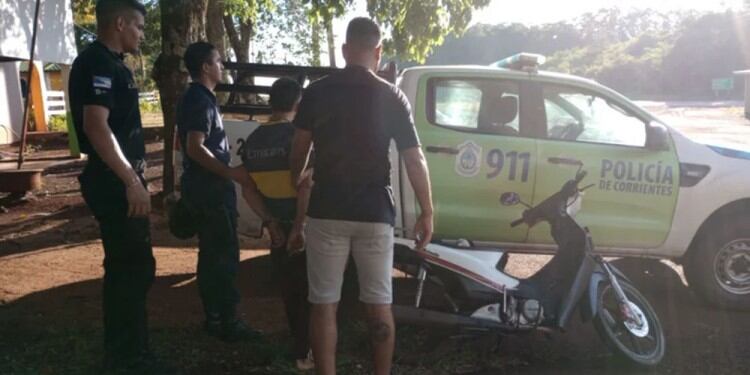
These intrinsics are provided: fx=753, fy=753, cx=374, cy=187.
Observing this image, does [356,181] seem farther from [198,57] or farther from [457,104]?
[457,104]

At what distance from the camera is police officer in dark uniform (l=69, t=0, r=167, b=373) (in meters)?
3.56

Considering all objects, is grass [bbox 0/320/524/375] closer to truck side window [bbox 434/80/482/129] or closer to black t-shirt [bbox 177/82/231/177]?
black t-shirt [bbox 177/82/231/177]

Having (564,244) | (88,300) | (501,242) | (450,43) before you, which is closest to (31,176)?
(88,300)

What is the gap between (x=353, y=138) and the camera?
11.1 ft

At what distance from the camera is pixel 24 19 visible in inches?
757

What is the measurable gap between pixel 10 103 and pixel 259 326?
18420 mm

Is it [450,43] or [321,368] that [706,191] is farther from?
[450,43]

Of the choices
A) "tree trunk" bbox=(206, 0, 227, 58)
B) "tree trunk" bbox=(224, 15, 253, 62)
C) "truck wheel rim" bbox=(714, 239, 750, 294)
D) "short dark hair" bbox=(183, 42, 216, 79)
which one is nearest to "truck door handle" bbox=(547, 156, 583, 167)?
"truck wheel rim" bbox=(714, 239, 750, 294)

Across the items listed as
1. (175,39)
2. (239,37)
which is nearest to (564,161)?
(175,39)

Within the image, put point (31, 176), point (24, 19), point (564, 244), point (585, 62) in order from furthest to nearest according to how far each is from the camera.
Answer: point (585, 62) → point (24, 19) → point (31, 176) → point (564, 244)

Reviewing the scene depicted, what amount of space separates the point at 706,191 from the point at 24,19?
18.2 meters

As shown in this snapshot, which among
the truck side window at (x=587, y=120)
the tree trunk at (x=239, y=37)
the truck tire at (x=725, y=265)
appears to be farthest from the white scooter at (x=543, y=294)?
the tree trunk at (x=239, y=37)

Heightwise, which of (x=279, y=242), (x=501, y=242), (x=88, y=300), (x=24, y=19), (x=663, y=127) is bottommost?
(x=88, y=300)

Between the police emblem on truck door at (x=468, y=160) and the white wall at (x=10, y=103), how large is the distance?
17553mm
